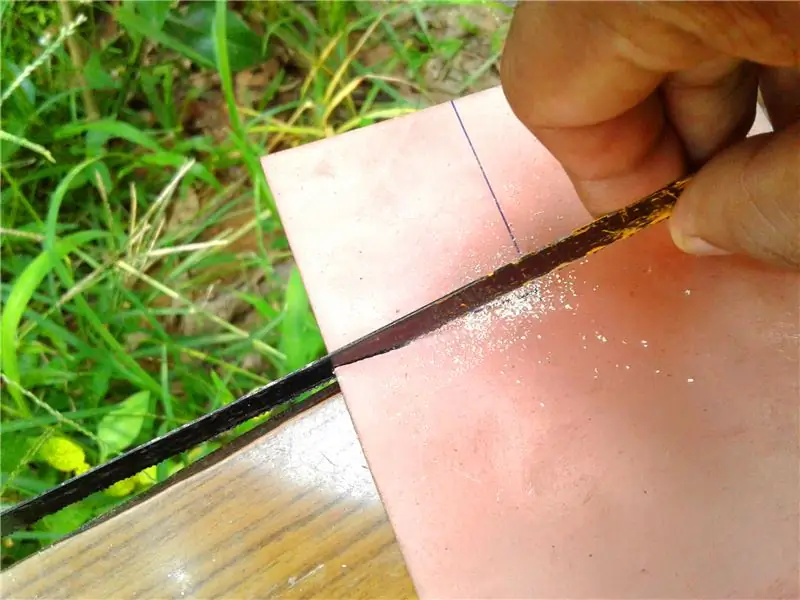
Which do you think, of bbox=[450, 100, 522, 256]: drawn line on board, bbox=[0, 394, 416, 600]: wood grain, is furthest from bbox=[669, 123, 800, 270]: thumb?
bbox=[0, 394, 416, 600]: wood grain

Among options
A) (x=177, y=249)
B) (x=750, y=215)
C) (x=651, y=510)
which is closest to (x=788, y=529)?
(x=651, y=510)

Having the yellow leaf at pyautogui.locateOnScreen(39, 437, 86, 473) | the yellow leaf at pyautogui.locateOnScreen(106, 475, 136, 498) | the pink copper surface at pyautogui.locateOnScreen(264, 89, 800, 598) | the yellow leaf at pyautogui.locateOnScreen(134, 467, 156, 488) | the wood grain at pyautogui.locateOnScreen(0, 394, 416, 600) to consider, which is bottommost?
the yellow leaf at pyautogui.locateOnScreen(106, 475, 136, 498)

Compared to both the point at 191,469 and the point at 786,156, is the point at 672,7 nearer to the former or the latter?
the point at 786,156

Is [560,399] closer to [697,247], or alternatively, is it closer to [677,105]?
[697,247]

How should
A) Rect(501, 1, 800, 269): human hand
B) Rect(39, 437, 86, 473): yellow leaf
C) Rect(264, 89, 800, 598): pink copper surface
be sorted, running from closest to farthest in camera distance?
Rect(501, 1, 800, 269): human hand
Rect(264, 89, 800, 598): pink copper surface
Rect(39, 437, 86, 473): yellow leaf

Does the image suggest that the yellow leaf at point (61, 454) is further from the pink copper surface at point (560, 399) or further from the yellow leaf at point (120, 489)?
the pink copper surface at point (560, 399)

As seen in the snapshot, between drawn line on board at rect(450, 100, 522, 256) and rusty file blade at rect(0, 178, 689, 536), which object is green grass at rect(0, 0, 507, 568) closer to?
rusty file blade at rect(0, 178, 689, 536)

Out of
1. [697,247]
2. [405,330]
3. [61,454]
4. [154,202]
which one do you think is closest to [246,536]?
[405,330]

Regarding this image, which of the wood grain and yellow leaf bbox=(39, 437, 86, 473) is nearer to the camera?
the wood grain
